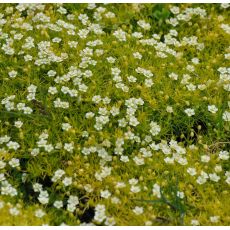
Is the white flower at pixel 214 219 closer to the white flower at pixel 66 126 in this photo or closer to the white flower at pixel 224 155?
the white flower at pixel 224 155

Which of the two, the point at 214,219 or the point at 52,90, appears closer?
the point at 214,219

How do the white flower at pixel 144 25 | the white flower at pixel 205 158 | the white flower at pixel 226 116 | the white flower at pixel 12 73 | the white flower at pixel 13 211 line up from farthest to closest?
the white flower at pixel 144 25
the white flower at pixel 12 73
the white flower at pixel 226 116
the white flower at pixel 205 158
the white flower at pixel 13 211

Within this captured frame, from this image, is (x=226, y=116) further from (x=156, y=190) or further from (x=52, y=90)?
(x=52, y=90)

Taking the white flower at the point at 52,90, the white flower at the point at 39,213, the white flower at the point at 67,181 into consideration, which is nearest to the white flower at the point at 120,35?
the white flower at the point at 52,90

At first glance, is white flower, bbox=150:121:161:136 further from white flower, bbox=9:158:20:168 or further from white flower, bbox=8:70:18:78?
white flower, bbox=8:70:18:78

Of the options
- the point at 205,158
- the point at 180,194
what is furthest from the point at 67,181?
the point at 205,158

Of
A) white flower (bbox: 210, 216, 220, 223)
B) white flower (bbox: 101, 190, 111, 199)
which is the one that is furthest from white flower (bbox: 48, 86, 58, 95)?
white flower (bbox: 210, 216, 220, 223)

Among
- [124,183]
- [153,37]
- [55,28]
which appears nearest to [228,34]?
[153,37]

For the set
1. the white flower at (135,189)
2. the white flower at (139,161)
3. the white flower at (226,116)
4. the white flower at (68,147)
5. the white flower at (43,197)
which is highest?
the white flower at (226,116)

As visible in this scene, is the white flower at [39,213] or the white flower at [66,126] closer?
the white flower at [39,213]
